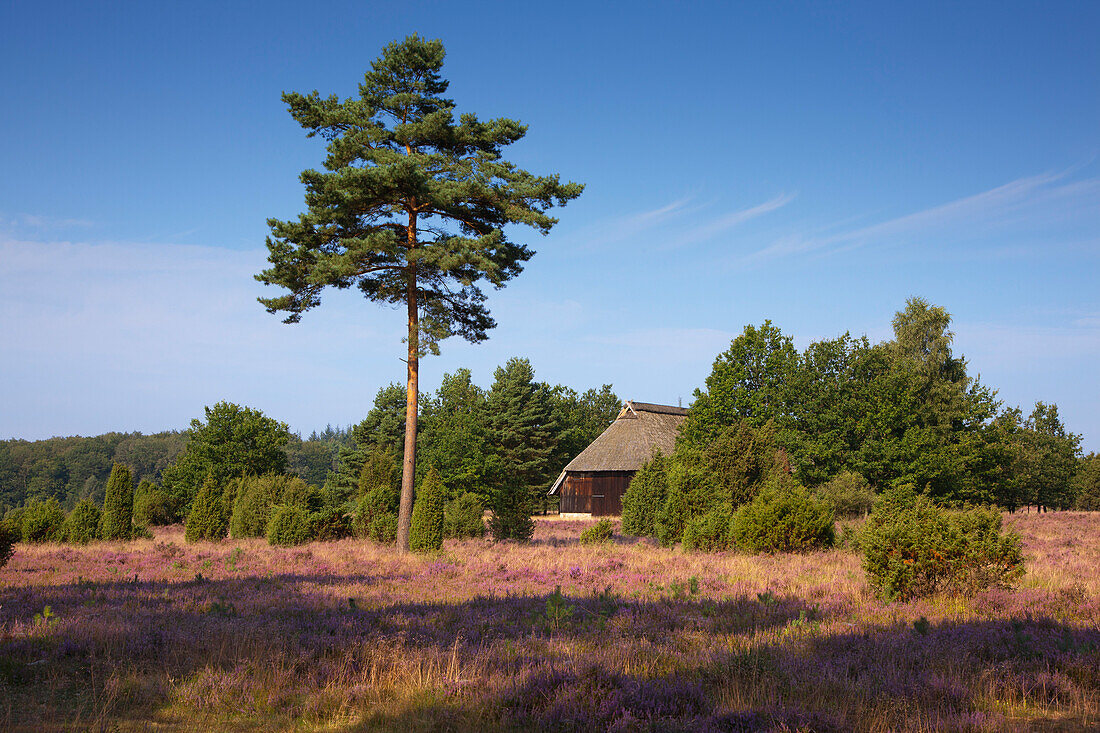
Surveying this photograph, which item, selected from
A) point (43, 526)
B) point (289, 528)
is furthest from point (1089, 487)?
point (43, 526)

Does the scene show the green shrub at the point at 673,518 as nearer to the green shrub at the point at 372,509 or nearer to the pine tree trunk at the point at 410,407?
the pine tree trunk at the point at 410,407

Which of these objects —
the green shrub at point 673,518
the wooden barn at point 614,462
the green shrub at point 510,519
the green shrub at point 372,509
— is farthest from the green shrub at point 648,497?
the wooden barn at point 614,462

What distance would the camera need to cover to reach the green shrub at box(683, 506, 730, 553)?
2069 centimetres

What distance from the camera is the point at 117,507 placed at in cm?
2875

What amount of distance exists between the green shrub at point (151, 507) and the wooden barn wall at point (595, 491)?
2793 centimetres

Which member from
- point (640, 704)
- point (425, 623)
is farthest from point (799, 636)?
point (425, 623)

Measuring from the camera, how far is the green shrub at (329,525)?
25938 millimetres

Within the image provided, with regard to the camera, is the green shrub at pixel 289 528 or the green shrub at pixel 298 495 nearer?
the green shrub at pixel 289 528

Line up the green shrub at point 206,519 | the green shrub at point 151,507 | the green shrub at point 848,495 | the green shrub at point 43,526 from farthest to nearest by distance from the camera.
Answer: the green shrub at point 151,507 < the green shrub at point 848,495 < the green shrub at point 206,519 < the green shrub at point 43,526

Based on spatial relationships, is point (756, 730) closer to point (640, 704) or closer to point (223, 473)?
point (640, 704)

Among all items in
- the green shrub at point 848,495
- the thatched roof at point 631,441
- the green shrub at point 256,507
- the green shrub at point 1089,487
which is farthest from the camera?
the green shrub at point 1089,487

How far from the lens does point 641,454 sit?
49219mm

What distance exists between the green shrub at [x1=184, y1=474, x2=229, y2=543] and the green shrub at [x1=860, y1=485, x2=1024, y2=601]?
2664 cm

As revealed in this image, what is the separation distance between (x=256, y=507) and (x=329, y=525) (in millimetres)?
6190
